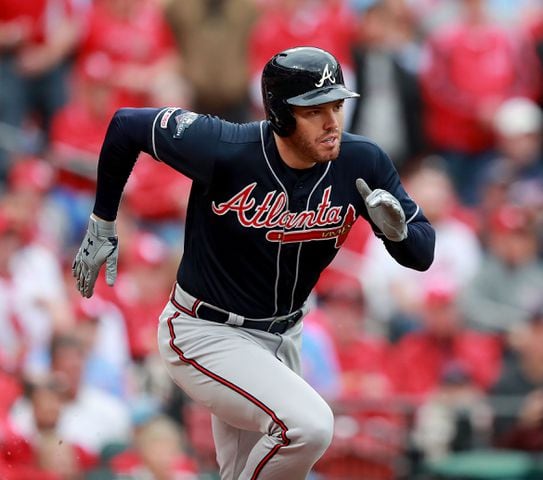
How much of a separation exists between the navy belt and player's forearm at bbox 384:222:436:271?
20.5 inches

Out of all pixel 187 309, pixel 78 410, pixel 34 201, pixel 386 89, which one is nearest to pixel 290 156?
pixel 187 309

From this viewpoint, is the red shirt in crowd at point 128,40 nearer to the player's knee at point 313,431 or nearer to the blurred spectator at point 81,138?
the blurred spectator at point 81,138

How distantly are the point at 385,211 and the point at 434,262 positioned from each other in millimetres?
5183

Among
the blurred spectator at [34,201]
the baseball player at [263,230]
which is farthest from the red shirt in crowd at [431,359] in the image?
the baseball player at [263,230]

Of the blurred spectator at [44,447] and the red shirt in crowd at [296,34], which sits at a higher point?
the red shirt in crowd at [296,34]

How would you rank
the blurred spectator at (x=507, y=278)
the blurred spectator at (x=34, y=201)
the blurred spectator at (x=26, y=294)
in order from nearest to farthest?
the blurred spectator at (x=26, y=294) → the blurred spectator at (x=34, y=201) → the blurred spectator at (x=507, y=278)

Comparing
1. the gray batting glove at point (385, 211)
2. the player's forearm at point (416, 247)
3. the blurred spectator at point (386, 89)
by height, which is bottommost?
the blurred spectator at point (386, 89)

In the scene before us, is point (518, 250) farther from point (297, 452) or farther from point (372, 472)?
point (297, 452)

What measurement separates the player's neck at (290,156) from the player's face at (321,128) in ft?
0.44

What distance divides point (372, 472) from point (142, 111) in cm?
370

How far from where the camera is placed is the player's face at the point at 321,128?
5211 millimetres

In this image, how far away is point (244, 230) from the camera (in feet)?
17.7

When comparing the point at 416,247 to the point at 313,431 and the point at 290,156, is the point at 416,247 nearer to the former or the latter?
the point at 290,156

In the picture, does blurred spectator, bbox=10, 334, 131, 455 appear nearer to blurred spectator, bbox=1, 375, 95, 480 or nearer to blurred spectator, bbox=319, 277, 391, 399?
blurred spectator, bbox=1, 375, 95, 480
